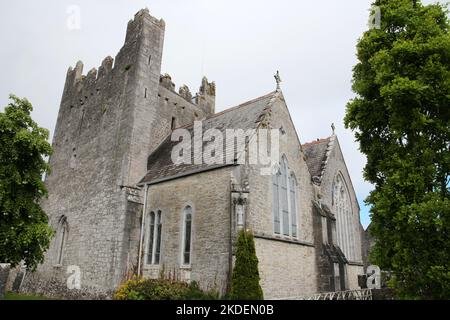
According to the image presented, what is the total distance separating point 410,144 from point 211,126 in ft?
35.1

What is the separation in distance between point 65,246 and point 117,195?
5.41m

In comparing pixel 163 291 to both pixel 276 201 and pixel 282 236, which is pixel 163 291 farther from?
pixel 276 201

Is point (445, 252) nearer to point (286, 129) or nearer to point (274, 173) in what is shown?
point (274, 173)

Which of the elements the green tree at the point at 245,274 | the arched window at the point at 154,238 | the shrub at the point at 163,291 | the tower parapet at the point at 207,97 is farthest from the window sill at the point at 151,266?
the tower parapet at the point at 207,97

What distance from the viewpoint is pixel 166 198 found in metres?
15.9

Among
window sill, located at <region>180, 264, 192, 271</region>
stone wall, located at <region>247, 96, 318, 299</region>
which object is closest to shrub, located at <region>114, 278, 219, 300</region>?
window sill, located at <region>180, 264, 192, 271</region>

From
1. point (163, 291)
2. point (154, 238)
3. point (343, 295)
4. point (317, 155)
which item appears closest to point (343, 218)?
point (317, 155)

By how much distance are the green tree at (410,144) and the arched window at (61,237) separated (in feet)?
56.1

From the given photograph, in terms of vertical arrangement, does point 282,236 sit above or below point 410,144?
Answer: below

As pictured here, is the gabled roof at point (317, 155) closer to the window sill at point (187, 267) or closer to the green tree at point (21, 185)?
the window sill at point (187, 267)

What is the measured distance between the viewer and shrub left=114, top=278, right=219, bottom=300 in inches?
476

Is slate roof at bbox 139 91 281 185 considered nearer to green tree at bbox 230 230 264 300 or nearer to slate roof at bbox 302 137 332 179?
green tree at bbox 230 230 264 300

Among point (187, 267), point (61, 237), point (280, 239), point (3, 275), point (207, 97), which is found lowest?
point (3, 275)

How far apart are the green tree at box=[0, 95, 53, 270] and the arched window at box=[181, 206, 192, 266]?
5399 millimetres
